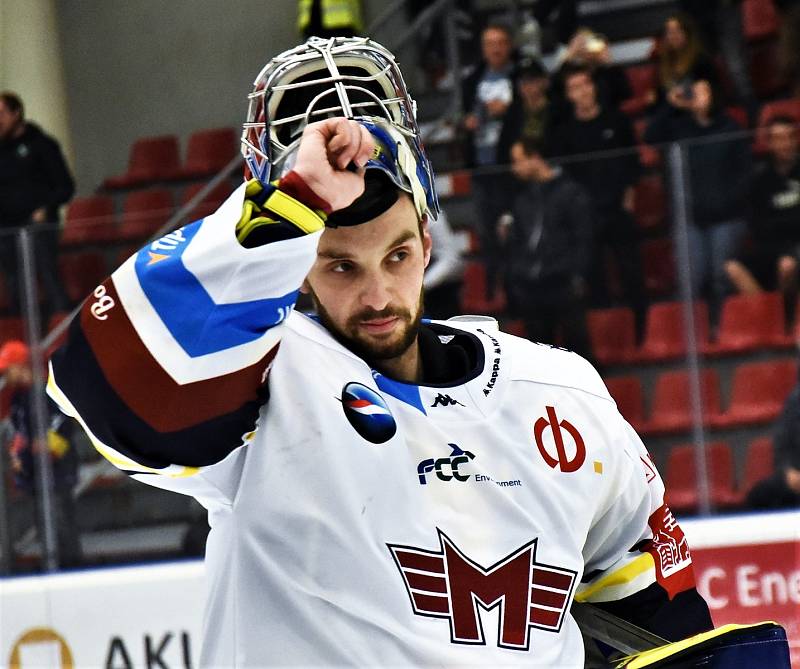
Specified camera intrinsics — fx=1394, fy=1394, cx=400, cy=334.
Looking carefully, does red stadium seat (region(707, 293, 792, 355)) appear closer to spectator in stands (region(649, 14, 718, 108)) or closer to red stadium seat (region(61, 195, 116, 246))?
spectator in stands (region(649, 14, 718, 108))

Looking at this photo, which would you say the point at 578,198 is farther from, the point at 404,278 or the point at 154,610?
the point at 404,278

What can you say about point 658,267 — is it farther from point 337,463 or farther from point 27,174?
point 27,174

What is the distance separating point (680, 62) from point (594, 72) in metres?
0.32

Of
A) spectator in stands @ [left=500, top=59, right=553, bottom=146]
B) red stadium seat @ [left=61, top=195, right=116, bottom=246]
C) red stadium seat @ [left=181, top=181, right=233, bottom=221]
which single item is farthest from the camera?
spectator in stands @ [left=500, top=59, right=553, bottom=146]

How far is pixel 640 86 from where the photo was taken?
5887 mm

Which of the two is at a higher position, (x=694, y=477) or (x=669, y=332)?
(x=669, y=332)

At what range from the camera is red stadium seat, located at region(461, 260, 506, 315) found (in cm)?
375

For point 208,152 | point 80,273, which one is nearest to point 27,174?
point 208,152

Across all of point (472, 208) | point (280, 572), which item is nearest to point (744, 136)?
point (472, 208)

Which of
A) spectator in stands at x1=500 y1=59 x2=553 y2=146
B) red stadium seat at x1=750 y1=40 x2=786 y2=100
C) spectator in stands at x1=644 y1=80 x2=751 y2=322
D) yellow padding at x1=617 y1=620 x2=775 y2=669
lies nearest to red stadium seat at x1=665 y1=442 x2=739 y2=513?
spectator in stands at x1=644 y1=80 x2=751 y2=322

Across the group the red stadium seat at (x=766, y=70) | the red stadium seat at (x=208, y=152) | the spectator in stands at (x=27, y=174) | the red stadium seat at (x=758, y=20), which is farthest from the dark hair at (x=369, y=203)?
the red stadium seat at (x=208, y=152)

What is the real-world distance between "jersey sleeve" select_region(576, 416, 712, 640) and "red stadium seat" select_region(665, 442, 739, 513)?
6.20 ft

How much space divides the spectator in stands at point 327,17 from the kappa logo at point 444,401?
544cm

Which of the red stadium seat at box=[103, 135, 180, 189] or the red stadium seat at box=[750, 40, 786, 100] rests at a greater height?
the red stadium seat at box=[750, 40, 786, 100]
